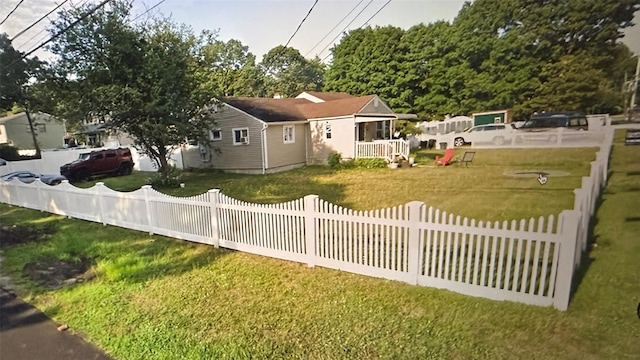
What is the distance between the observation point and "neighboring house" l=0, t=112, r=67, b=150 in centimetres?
482

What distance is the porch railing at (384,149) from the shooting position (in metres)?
2.22

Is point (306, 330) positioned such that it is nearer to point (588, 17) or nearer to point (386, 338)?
point (386, 338)

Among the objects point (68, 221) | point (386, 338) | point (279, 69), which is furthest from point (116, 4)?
point (386, 338)

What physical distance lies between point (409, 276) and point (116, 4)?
22.9 feet

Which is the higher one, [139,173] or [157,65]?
[157,65]

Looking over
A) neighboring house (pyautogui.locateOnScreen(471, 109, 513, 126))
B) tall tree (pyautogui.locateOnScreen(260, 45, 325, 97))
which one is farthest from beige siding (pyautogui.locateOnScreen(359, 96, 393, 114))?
neighboring house (pyautogui.locateOnScreen(471, 109, 513, 126))

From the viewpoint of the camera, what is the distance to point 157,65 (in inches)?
250

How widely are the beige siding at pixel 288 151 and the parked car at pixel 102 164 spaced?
6.97m

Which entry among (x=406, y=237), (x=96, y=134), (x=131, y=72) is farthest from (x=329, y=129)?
(x=96, y=134)

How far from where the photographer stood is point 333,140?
2.78 meters

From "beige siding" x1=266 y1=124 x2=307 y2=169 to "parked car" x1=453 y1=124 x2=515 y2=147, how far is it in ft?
5.81

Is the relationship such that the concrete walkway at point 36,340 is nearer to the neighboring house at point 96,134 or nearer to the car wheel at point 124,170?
the neighboring house at point 96,134

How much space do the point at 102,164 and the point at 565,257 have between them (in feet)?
39.7

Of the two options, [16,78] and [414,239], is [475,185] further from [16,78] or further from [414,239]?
[16,78]
